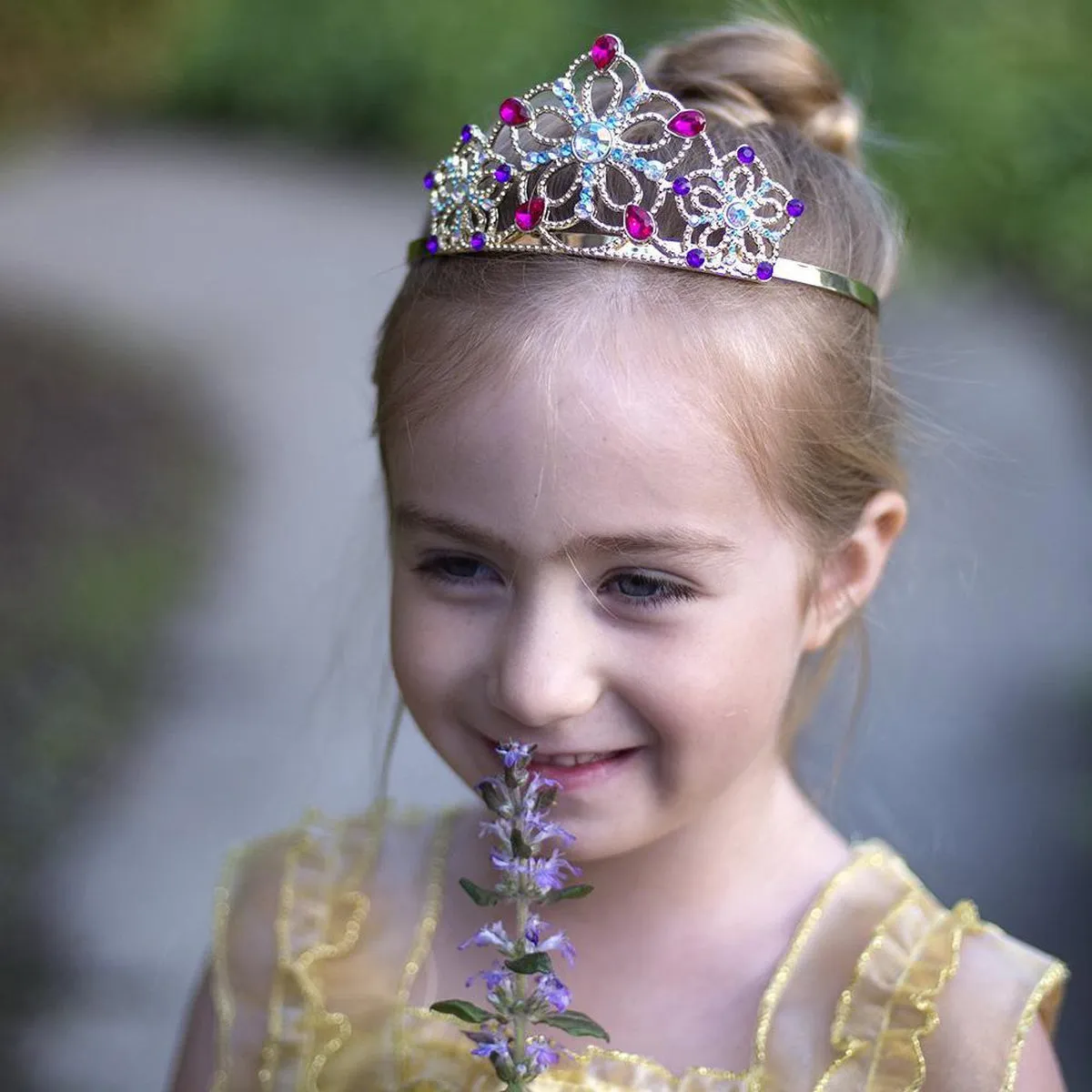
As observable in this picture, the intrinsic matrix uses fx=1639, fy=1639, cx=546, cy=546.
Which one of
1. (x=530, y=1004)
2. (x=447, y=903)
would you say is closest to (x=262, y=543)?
(x=447, y=903)

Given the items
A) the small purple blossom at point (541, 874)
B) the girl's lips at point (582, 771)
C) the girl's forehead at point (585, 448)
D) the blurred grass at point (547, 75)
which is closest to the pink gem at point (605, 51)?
the girl's forehead at point (585, 448)

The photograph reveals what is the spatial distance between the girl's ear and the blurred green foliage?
2.88 m

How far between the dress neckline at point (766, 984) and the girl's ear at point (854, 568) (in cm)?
24

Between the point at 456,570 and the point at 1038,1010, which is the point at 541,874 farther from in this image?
the point at 1038,1010

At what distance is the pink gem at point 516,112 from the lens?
162cm

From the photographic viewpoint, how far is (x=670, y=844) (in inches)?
67.7

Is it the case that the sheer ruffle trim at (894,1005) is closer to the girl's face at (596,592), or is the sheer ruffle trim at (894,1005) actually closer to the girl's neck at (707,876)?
the girl's neck at (707,876)

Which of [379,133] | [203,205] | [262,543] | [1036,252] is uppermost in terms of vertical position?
[379,133]

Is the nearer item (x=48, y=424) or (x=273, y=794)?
(x=273, y=794)

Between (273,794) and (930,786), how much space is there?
54.6 inches

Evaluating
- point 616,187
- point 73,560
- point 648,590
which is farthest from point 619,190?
point 73,560

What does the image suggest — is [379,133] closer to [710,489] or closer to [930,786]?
[930,786]

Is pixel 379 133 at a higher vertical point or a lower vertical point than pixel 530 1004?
higher

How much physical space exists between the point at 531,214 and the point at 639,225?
0.11 m
